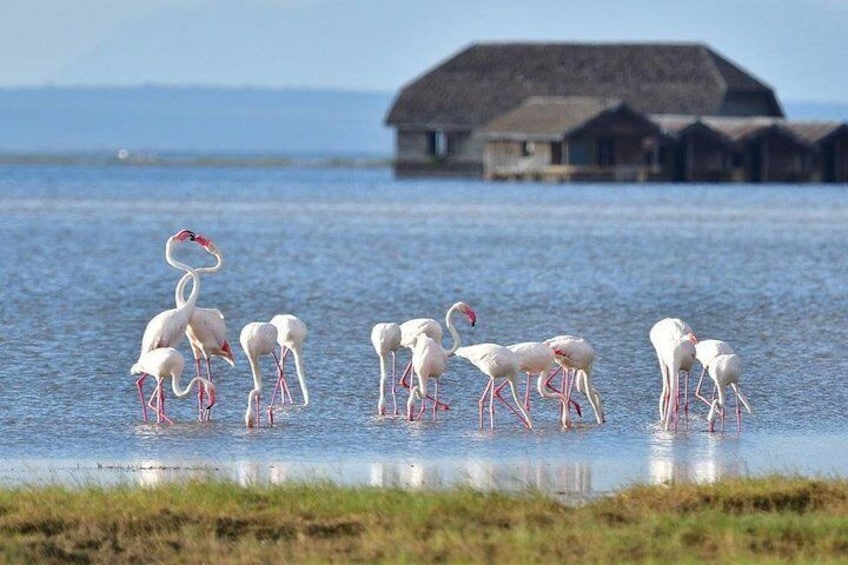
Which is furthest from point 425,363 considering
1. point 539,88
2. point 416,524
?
point 539,88

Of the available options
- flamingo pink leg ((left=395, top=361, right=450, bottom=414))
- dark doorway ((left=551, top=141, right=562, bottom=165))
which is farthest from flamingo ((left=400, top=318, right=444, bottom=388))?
dark doorway ((left=551, top=141, right=562, bottom=165))

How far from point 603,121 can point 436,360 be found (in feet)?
214

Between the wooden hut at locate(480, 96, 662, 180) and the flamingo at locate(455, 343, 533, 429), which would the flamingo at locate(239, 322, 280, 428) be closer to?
the flamingo at locate(455, 343, 533, 429)

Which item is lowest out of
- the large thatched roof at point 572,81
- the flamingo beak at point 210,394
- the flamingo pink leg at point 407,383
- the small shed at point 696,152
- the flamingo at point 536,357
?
the small shed at point 696,152

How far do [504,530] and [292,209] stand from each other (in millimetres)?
50077

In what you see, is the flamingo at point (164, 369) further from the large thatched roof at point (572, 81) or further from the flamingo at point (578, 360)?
the large thatched roof at point (572, 81)

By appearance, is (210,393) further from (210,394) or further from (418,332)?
(418,332)

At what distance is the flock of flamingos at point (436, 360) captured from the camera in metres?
14.7

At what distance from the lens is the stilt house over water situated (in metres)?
80.6

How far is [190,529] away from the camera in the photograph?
9867 millimetres

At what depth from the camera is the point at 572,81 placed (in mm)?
92625

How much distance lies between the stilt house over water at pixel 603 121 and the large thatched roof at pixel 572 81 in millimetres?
45

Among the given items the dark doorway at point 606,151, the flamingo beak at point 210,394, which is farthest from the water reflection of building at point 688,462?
the dark doorway at point 606,151

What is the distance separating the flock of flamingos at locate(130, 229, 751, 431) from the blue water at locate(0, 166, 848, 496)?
0.64ft
